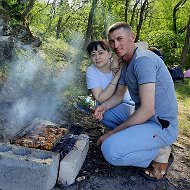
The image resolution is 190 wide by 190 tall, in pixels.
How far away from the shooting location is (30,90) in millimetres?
6324

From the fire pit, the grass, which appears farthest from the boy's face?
the grass

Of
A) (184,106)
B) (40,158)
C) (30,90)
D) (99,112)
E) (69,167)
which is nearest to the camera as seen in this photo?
(40,158)

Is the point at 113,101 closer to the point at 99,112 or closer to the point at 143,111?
the point at 99,112

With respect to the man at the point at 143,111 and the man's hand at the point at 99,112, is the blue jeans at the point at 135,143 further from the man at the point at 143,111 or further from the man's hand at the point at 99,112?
the man's hand at the point at 99,112

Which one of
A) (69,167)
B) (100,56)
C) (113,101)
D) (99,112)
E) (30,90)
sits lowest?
(69,167)

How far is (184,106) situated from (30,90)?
4.31 metres

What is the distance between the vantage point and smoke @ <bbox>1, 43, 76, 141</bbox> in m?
4.70

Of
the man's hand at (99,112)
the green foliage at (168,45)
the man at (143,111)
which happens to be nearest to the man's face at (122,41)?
the man at (143,111)

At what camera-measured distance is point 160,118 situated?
3320 millimetres

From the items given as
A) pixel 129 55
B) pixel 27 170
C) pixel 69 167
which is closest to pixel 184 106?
pixel 129 55

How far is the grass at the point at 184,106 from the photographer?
596 centimetres

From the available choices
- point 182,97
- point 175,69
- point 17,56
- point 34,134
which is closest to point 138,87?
point 34,134

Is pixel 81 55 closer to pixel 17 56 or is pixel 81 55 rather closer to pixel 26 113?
pixel 17 56

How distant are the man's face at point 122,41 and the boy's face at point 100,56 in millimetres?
715
